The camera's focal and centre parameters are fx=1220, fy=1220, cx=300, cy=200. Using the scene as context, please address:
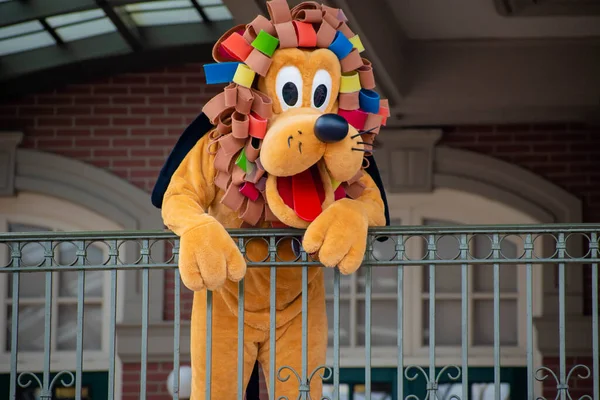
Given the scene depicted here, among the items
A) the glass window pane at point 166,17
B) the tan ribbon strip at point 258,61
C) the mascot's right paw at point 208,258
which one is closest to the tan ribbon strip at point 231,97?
the tan ribbon strip at point 258,61

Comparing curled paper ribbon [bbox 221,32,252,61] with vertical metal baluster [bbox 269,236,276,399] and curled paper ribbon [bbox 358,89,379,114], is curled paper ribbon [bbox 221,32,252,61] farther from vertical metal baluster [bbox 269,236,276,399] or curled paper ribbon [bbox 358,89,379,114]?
vertical metal baluster [bbox 269,236,276,399]

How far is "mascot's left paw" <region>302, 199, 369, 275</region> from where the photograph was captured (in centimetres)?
436

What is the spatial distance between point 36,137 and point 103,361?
1.74m

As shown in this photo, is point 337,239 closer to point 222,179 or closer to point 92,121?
point 222,179

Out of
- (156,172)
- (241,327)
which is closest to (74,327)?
(156,172)

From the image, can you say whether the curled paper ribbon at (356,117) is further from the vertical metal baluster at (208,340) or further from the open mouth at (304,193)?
the vertical metal baluster at (208,340)

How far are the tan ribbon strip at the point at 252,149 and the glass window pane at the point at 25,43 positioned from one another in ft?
14.5

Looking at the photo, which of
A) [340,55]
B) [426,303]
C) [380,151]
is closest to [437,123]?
[380,151]

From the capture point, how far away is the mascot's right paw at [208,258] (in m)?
4.31

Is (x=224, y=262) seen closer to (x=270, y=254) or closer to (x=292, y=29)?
(x=270, y=254)

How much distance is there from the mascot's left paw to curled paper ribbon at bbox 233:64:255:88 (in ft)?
1.90

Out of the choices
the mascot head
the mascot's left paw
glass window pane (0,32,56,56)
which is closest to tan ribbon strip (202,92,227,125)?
the mascot head

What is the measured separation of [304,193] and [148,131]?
480cm

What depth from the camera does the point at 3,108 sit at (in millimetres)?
9172
